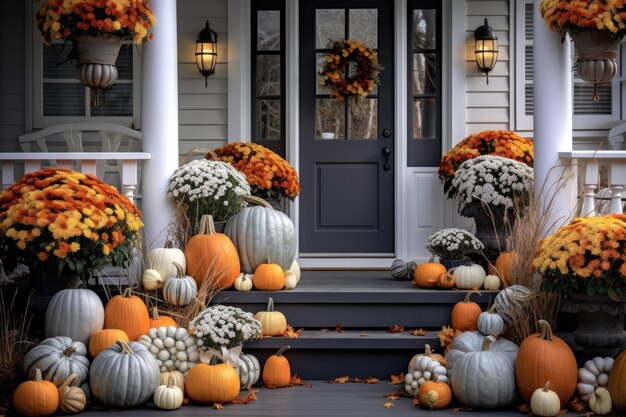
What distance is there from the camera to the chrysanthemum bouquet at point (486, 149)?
22.1ft

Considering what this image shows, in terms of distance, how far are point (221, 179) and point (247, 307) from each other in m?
0.95

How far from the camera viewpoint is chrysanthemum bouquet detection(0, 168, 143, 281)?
460 cm

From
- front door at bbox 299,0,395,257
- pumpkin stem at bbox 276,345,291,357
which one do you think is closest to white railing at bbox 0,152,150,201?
pumpkin stem at bbox 276,345,291,357

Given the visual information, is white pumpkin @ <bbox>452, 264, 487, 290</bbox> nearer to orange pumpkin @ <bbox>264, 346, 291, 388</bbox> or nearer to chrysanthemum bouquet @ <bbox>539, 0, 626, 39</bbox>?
orange pumpkin @ <bbox>264, 346, 291, 388</bbox>

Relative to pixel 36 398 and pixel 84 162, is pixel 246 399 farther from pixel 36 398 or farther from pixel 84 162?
pixel 84 162

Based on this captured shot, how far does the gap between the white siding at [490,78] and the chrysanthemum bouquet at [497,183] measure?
1.23m

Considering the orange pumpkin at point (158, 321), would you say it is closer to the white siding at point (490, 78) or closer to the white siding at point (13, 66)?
the white siding at point (13, 66)

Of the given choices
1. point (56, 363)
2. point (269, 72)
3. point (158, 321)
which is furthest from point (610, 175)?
point (269, 72)

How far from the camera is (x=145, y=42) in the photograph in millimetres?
5773

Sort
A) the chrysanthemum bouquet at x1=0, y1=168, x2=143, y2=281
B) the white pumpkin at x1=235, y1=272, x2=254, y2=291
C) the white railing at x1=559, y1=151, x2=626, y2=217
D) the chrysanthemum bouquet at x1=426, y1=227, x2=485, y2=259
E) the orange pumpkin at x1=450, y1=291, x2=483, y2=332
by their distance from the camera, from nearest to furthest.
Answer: the chrysanthemum bouquet at x1=0, y1=168, x2=143, y2=281 < the orange pumpkin at x1=450, y1=291, x2=483, y2=332 < the white railing at x1=559, y1=151, x2=626, y2=217 < the white pumpkin at x1=235, y1=272, x2=254, y2=291 < the chrysanthemum bouquet at x1=426, y1=227, x2=485, y2=259

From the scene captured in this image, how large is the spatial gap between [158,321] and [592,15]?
2.93 m

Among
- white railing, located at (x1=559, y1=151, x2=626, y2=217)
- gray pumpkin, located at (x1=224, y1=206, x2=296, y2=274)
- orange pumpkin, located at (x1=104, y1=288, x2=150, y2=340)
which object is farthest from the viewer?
gray pumpkin, located at (x1=224, y1=206, x2=296, y2=274)

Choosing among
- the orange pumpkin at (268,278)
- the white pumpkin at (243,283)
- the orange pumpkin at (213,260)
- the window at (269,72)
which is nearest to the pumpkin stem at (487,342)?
the orange pumpkin at (268,278)

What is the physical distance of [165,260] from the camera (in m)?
5.28
